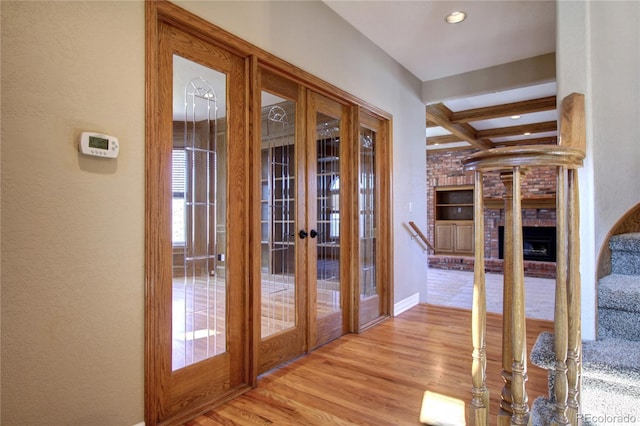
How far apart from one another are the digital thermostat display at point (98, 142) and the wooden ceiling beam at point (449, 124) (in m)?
4.41

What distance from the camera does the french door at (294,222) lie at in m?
2.54

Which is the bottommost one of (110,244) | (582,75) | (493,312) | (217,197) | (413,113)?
(493,312)

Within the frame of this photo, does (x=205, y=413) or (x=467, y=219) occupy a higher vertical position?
(x=467, y=219)

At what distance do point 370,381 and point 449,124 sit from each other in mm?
4731

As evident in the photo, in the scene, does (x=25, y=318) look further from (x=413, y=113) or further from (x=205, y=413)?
(x=413, y=113)

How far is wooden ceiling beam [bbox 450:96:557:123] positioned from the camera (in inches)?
203

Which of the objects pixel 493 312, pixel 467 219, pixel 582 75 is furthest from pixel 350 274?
pixel 467 219

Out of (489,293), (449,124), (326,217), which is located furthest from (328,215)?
(449,124)

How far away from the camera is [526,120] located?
6.49 meters

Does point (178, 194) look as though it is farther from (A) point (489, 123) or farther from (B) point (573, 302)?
(A) point (489, 123)

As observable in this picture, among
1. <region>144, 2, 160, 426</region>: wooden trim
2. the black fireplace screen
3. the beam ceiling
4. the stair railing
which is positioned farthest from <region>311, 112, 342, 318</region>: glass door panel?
the black fireplace screen

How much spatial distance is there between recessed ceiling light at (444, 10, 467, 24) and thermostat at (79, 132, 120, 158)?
2.83 m

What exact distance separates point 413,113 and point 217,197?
3.00 metres

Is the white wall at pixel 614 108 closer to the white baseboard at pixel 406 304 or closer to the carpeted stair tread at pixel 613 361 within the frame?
the carpeted stair tread at pixel 613 361
